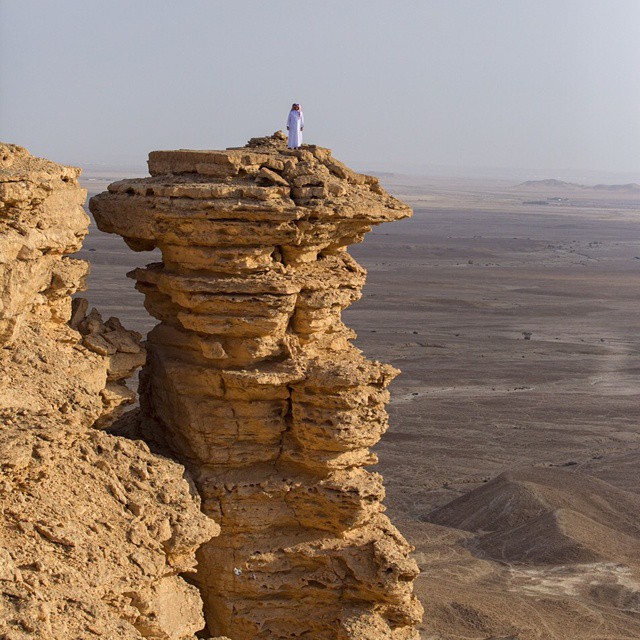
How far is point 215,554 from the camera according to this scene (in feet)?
39.8

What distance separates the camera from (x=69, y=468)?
10.2 metres

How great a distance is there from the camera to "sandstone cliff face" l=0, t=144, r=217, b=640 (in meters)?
9.01

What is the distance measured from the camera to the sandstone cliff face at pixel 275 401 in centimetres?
1173

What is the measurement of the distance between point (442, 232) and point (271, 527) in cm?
9959

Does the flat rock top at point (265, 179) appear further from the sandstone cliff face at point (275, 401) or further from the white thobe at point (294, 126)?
the white thobe at point (294, 126)

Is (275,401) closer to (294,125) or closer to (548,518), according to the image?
(294,125)

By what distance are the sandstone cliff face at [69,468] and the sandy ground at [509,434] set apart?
7837mm

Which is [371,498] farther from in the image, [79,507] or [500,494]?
[500,494]

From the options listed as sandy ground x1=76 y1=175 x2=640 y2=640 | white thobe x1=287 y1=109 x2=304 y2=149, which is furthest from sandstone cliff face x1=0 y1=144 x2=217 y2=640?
sandy ground x1=76 y1=175 x2=640 y2=640

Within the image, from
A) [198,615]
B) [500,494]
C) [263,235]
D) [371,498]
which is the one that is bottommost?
[500,494]

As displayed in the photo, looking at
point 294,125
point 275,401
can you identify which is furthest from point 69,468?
point 294,125

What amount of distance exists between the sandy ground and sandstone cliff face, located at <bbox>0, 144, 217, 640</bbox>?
7837mm

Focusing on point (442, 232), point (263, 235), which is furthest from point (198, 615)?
point (442, 232)

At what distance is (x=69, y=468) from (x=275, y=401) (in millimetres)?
Result: 2744
